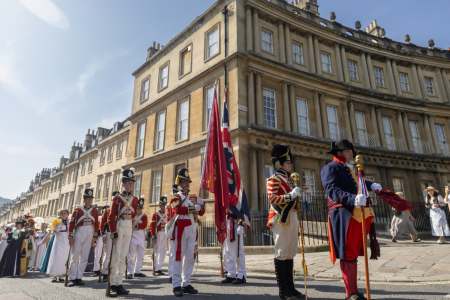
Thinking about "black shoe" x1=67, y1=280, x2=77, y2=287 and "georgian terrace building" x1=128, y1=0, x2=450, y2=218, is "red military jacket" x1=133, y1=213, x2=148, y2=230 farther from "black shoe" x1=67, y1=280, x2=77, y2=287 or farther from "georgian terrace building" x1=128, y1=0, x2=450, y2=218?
"georgian terrace building" x1=128, y1=0, x2=450, y2=218

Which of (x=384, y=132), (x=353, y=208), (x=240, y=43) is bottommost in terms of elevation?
(x=353, y=208)

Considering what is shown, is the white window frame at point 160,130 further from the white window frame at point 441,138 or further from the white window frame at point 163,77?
the white window frame at point 441,138

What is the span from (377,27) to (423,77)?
19.7 feet

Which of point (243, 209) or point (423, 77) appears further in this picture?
point (423, 77)

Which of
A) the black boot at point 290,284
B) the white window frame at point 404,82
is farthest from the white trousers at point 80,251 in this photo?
the white window frame at point 404,82

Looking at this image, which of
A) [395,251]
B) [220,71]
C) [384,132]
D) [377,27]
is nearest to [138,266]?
[395,251]

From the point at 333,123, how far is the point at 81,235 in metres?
17.5

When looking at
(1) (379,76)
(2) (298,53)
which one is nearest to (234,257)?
(2) (298,53)

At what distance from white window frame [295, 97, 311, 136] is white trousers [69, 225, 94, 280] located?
14.2 m

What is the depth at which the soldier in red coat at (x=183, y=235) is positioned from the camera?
17.5 feet

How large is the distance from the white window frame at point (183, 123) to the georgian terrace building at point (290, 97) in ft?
0.25

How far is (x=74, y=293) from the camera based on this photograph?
559 centimetres

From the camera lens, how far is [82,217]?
7.32 meters

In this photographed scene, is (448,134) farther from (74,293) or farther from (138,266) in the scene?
(74,293)
